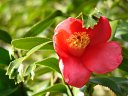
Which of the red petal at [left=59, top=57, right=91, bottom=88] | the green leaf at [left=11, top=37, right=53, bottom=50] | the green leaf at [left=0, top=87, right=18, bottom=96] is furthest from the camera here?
the green leaf at [left=0, top=87, right=18, bottom=96]

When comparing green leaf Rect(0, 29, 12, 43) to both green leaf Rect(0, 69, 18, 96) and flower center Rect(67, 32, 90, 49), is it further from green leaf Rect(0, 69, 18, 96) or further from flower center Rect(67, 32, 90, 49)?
flower center Rect(67, 32, 90, 49)

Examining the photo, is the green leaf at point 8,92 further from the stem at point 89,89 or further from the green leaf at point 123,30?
the green leaf at point 123,30

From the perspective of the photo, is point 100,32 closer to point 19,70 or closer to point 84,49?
point 84,49

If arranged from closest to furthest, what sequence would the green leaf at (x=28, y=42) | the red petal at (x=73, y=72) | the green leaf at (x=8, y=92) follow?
the red petal at (x=73, y=72), the green leaf at (x=28, y=42), the green leaf at (x=8, y=92)

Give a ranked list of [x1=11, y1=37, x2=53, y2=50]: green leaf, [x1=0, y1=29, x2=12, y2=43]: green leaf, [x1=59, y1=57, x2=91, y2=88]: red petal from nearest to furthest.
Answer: [x1=59, y1=57, x2=91, y2=88]: red petal → [x1=11, y1=37, x2=53, y2=50]: green leaf → [x1=0, y1=29, x2=12, y2=43]: green leaf

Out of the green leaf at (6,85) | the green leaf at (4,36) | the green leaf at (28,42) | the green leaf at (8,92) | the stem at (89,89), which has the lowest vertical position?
the stem at (89,89)

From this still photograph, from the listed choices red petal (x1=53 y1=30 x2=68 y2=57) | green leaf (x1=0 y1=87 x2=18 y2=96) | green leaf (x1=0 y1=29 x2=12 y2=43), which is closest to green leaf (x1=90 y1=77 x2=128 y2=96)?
red petal (x1=53 y1=30 x2=68 y2=57)

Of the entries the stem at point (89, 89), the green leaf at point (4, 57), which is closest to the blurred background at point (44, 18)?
the green leaf at point (4, 57)
